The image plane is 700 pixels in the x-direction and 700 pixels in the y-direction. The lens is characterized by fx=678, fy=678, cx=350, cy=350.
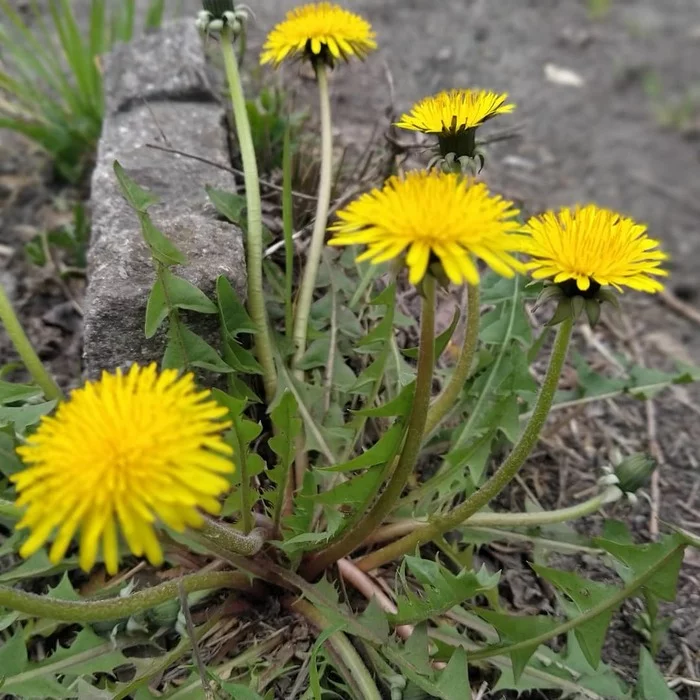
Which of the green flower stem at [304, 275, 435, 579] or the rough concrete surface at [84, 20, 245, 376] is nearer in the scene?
the green flower stem at [304, 275, 435, 579]

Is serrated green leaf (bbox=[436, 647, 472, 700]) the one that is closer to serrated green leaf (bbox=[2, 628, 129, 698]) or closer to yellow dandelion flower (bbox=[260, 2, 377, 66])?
serrated green leaf (bbox=[2, 628, 129, 698])

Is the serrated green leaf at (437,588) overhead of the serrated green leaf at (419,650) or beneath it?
overhead

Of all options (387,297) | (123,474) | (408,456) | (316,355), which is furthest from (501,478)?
(123,474)

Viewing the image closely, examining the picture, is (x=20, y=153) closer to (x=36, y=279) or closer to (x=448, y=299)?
(x=36, y=279)

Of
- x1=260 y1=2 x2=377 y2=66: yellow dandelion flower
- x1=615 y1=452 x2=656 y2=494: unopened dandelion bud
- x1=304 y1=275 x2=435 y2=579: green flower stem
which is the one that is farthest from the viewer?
x1=260 y1=2 x2=377 y2=66: yellow dandelion flower

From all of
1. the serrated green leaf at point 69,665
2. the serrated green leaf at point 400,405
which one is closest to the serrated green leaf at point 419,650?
the serrated green leaf at point 400,405

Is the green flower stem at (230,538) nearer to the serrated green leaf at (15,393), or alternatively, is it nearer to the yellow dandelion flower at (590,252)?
the serrated green leaf at (15,393)

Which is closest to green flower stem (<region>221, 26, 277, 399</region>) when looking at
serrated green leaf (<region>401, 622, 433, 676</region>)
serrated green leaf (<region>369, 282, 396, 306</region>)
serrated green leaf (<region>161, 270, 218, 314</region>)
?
serrated green leaf (<region>161, 270, 218, 314</region>)
